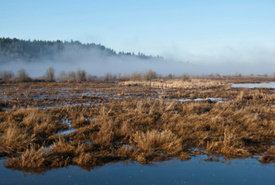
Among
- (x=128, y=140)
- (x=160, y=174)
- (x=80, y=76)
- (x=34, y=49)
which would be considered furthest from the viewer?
(x=34, y=49)

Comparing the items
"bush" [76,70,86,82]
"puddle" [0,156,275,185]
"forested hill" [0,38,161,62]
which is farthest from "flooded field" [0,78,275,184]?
"forested hill" [0,38,161,62]

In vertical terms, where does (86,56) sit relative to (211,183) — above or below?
above

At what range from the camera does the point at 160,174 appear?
267 inches

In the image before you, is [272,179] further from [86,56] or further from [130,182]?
[86,56]

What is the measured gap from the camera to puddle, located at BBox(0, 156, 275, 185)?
6.33 m

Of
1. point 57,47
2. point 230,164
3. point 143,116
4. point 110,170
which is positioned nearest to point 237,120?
point 143,116

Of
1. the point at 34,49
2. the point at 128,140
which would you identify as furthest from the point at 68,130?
the point at 34,49

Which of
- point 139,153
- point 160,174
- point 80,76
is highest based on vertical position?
point 80,76

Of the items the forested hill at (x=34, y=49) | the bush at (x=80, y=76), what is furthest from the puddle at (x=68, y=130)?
the forested hill at (x=34, y=49)

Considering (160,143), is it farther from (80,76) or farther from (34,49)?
(34,49)

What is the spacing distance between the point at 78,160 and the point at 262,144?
682 centimetres

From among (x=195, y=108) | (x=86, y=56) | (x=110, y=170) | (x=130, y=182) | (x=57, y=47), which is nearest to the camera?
(x=130, y=182)

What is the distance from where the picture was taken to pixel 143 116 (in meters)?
12.8

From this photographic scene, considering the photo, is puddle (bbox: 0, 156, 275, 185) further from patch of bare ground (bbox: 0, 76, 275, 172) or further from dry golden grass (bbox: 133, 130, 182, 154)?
dry golden grass (bbox: 133, 130, 182, 154)
